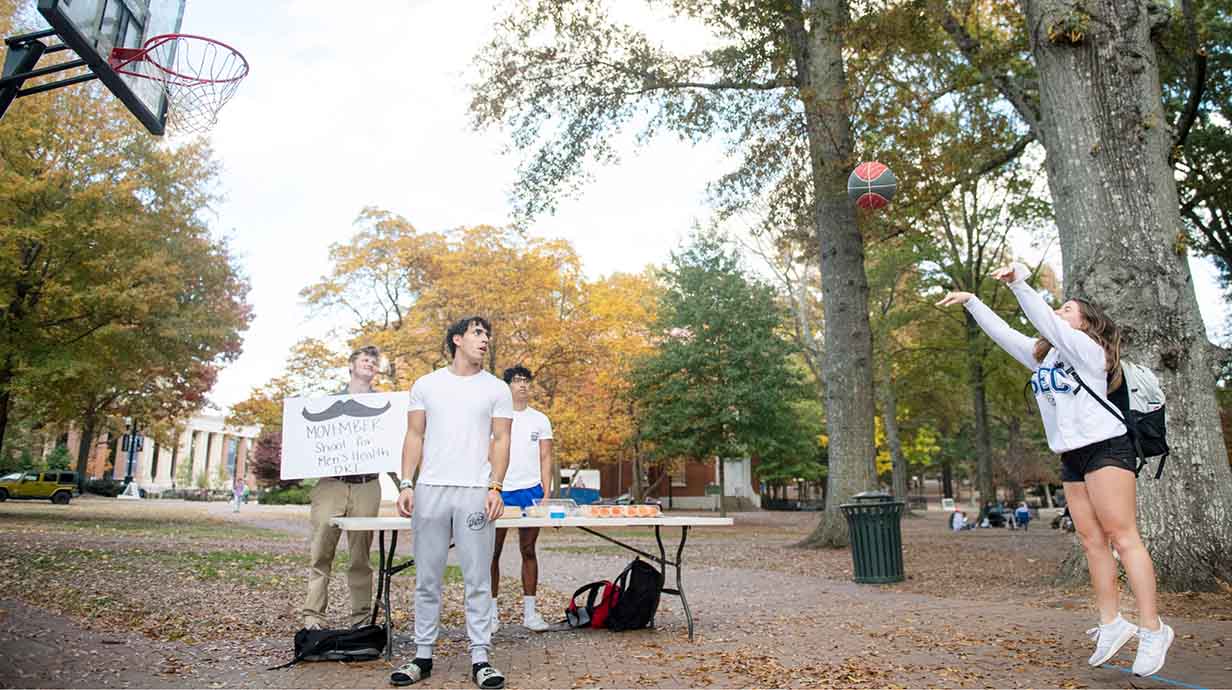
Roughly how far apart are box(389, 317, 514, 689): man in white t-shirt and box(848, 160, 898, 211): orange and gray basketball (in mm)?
7070

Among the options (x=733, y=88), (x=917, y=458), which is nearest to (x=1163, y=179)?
(x=733, y=88)

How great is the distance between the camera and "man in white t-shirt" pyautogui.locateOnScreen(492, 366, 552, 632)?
267 inches

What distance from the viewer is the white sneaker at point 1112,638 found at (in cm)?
461

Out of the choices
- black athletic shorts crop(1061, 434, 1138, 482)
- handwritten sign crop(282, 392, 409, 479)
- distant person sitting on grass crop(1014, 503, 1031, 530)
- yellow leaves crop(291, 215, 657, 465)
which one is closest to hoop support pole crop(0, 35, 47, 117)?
handwritten sign crop(282, 392, 409, 479)

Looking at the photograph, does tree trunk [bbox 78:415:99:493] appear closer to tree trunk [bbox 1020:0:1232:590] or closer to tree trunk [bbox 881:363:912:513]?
tree trunk [bbox 881:363:912:513]

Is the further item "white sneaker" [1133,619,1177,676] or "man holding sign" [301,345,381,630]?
"man holding sign" [301,345,381,630]

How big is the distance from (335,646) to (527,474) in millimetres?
2086

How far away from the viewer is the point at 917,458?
169 ft

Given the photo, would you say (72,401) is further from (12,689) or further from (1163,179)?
(1163,179)

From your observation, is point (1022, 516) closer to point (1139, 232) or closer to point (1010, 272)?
point (1139, 232)

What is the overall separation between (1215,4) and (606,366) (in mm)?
18467

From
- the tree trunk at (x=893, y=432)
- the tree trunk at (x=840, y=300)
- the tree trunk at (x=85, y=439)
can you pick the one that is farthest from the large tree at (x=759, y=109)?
the tree trunk at (x=85, y=439)

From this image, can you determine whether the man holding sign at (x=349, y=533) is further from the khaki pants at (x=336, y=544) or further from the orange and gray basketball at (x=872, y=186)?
the orange and gray basketball at (x=872, y=186)

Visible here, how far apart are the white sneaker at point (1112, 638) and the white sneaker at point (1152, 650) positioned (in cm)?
24
